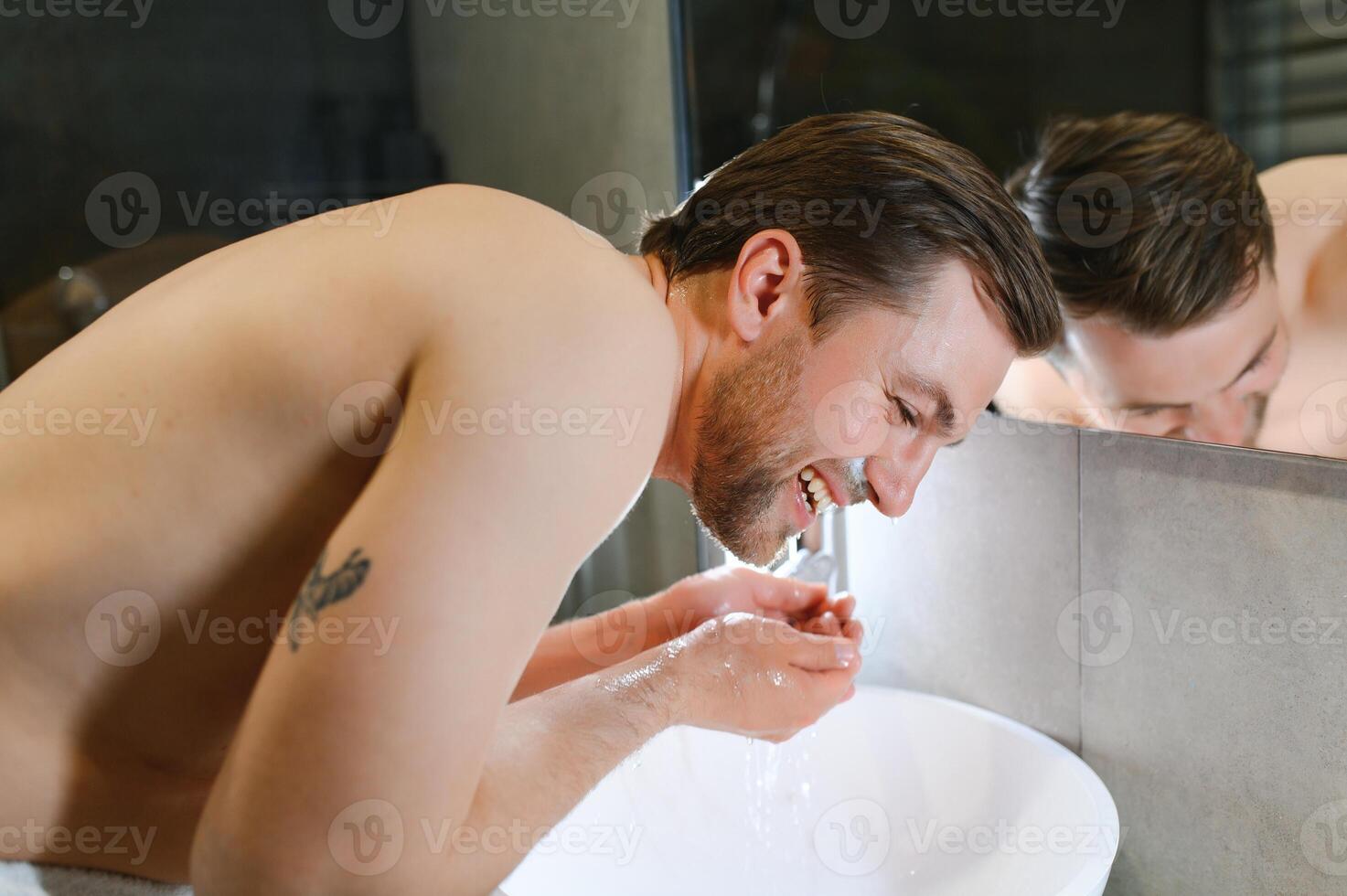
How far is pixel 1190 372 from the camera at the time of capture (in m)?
0.86

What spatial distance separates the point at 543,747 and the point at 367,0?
3.81 ft

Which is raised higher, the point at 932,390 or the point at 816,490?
the point at 932,390

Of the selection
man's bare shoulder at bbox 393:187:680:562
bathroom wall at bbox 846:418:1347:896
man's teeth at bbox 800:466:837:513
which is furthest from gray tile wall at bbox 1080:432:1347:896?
man's bare shoulder at bbox 393:187:680:562

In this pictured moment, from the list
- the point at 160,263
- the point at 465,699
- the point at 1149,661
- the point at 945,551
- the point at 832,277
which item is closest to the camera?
the point at 465,699

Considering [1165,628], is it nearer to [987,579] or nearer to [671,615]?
[987,579]

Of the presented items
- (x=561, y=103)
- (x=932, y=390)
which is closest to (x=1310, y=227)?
(x=932, y=390)

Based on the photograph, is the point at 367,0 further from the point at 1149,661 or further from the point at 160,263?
the point at 1149,661

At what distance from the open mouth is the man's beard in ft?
0.06

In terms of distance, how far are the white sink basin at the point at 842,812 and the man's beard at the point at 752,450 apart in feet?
0.84

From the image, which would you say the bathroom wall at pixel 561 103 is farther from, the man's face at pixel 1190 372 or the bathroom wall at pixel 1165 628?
the man's face at pixel 1190 372

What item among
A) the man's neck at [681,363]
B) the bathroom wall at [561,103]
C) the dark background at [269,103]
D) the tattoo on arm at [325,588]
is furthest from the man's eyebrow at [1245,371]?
the bathroom wall at [561,103]

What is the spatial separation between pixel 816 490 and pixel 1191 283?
1.17ft

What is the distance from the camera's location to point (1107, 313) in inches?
35.8

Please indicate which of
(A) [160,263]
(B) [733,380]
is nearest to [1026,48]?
(B) [733,380]
